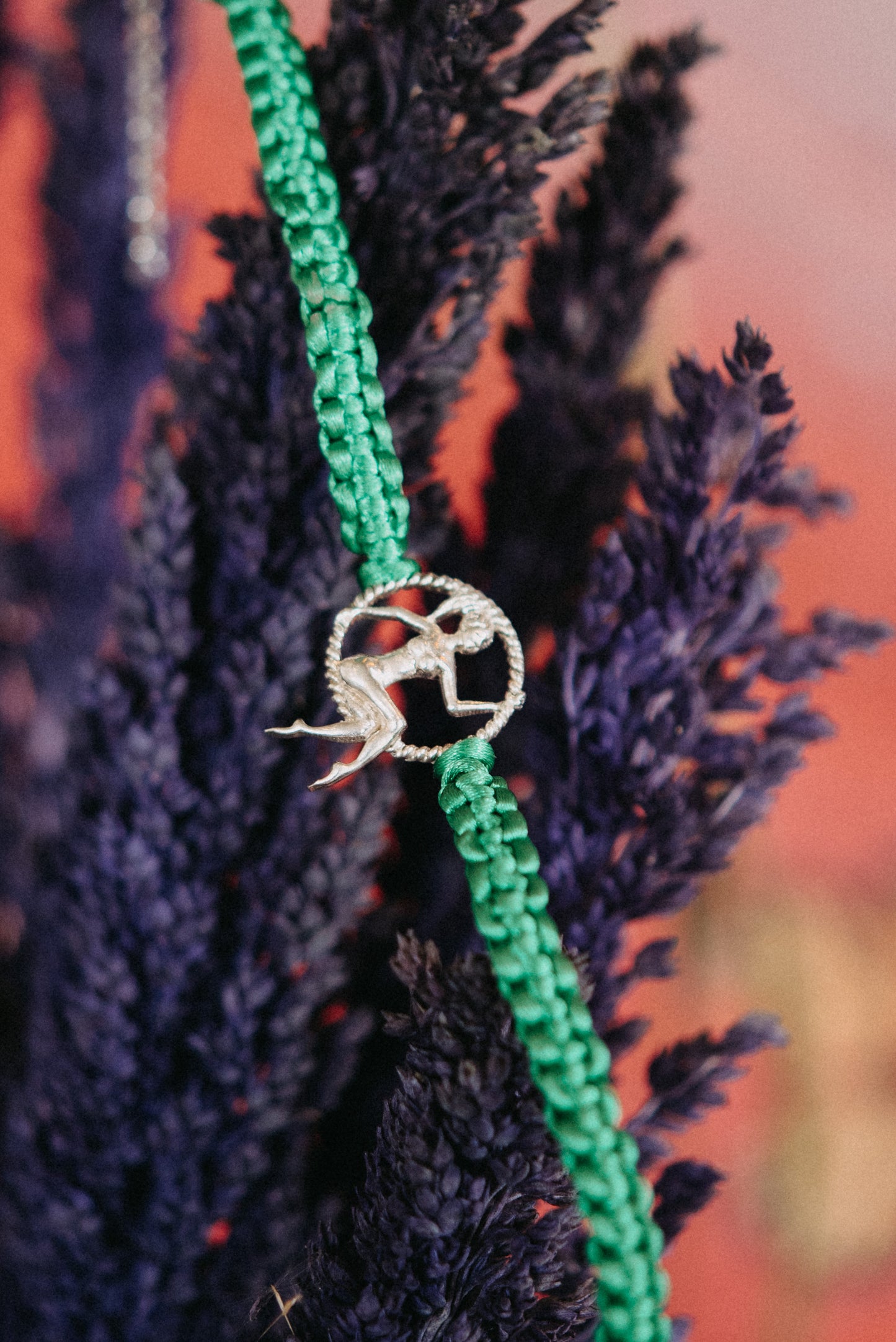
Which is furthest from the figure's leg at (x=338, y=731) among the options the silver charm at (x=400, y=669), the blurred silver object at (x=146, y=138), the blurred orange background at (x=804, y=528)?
the blurred silver object at (x=146, y=138)

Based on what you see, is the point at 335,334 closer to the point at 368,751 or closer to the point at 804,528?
the point at 368,751

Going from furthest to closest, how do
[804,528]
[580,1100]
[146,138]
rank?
[804,528]
[146,138]
[580,1100]

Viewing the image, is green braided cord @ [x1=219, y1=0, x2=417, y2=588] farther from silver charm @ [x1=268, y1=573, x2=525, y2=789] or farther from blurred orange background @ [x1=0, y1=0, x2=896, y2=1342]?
blurred orange background @ [x1=0, y1=0, x2=896, y2=1342]

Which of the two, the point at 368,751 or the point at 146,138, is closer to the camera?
the point at 368,751

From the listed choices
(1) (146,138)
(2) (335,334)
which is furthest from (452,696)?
(1) (146,138)

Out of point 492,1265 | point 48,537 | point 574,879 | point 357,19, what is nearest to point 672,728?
point 574,879

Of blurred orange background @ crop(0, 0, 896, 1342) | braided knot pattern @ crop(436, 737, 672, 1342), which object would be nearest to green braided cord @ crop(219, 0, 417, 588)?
braided knot pattern @ crop(436, 737, 672, 1342)
